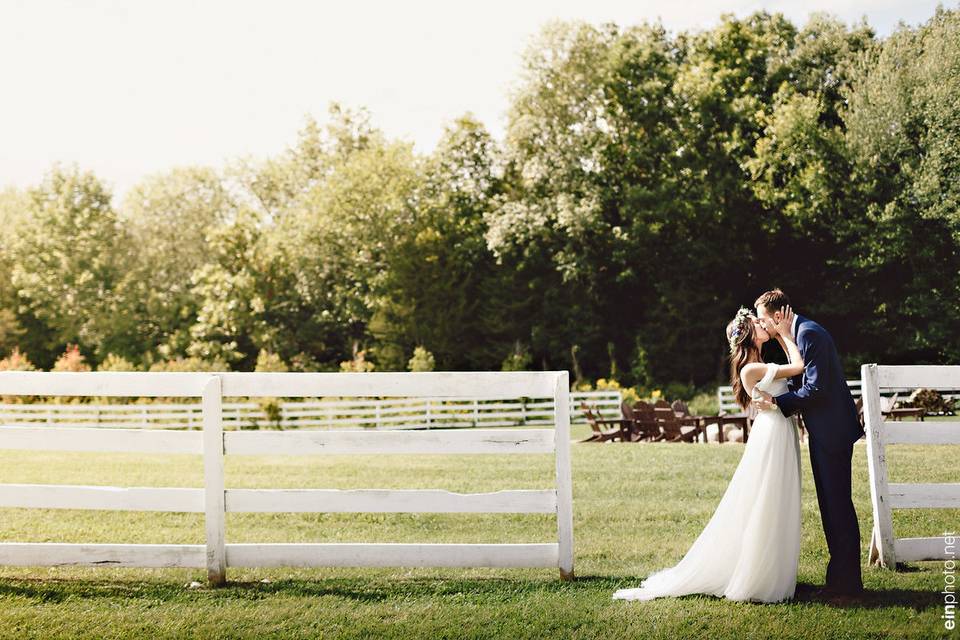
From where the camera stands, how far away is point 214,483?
6.77 m

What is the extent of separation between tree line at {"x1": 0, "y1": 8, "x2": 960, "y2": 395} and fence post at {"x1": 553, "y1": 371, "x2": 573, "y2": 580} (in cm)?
3249

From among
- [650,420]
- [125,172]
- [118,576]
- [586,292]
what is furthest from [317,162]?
[118,576]

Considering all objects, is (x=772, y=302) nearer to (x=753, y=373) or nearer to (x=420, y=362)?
(x=753, y=373)

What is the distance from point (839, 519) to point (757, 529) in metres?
0.57

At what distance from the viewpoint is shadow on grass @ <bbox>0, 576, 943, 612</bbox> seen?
6312 mm

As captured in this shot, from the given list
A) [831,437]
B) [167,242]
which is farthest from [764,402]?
[167,242]

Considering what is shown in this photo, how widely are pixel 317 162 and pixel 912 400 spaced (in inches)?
1604

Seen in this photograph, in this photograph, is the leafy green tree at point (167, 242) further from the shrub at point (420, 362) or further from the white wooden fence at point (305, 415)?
the white wooden fence at point (305, 415)

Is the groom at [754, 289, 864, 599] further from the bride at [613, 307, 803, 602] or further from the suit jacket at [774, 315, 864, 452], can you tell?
the bride at [613, 307, 803, 602]

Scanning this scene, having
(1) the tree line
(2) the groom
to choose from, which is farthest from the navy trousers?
(1) the tree line

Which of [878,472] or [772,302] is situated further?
[878,472]

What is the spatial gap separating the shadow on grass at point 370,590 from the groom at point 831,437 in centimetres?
23

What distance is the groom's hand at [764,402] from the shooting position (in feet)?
21.3

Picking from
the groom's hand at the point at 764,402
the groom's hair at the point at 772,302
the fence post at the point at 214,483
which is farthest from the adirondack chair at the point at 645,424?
the fence post at the point at 214,483
